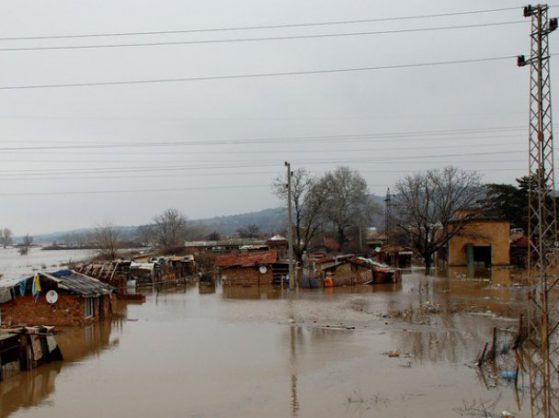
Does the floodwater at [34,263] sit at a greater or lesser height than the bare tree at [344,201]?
lesser

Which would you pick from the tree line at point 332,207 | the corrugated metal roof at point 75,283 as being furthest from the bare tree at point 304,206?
the corrugated metal roof at point 75,283

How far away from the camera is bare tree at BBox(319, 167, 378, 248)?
266ft

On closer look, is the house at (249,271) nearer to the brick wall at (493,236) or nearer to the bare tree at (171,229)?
the brick wall at (493,236)

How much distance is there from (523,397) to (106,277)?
94.1 ft

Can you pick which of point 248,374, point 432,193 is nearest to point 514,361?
point 248,374

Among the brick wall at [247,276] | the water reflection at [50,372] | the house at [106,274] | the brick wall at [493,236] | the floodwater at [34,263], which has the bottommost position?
the floodwater at [34,263]

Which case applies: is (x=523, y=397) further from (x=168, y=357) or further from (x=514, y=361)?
(x=168, y=357)

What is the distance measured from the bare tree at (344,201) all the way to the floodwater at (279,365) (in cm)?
4950

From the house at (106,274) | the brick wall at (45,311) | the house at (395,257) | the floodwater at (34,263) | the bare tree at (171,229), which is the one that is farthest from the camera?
the bare tree at (171,229)

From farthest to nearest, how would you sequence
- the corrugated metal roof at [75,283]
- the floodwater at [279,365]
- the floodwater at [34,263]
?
the floodwater at [34,263] → the corrugated metal roof at [75,283] → the floodwater at [279,365]

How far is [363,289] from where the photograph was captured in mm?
40250

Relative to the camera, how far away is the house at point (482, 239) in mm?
56656

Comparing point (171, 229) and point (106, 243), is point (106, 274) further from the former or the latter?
point (171, 229)

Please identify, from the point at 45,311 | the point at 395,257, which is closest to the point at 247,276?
the point at 45,311
